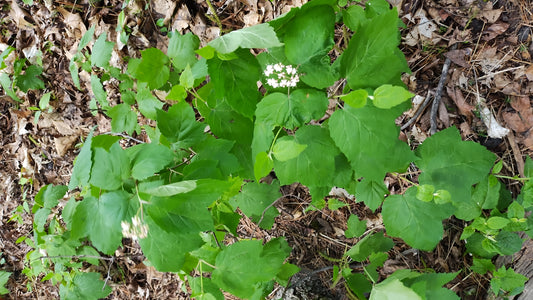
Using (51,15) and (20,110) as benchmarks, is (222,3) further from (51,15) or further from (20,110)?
(20,110)

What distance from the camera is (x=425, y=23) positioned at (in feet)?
6.83

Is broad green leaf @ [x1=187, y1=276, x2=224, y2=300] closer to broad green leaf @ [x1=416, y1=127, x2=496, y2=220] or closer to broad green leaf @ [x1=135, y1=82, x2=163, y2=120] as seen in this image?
broad green leaf @ [x1=135, y1=82, x2=163, y2=120]

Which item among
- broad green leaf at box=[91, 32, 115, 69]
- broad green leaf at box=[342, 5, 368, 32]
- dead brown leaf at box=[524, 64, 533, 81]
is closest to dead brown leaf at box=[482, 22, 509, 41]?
dead brown leaf at box=[524, 64, 533, 81]

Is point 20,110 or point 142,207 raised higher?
point 142,207

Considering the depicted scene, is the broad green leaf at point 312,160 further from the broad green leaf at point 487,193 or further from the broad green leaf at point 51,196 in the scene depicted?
the broad green leaf at point 51,196

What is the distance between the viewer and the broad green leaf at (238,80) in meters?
1.24

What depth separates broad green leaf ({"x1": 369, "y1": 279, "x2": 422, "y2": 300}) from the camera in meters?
1.32

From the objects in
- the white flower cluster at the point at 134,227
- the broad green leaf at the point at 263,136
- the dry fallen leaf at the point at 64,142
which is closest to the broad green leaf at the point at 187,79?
the broad green leaf at the point at 263,136

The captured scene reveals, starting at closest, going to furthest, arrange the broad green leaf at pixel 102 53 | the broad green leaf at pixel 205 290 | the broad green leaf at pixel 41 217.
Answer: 1. the broad green leaf at pixel 205 290
2. the broad green leaf at pixel 102 53
3. the broad green leaf at pixel 41 217

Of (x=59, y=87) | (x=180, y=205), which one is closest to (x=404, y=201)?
(x=180, y=205)

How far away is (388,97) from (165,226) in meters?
0.83

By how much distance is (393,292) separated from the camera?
1387 millimetres

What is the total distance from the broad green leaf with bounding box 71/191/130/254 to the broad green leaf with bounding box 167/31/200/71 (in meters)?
0.71

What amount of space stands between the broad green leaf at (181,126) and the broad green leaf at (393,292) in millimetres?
966
